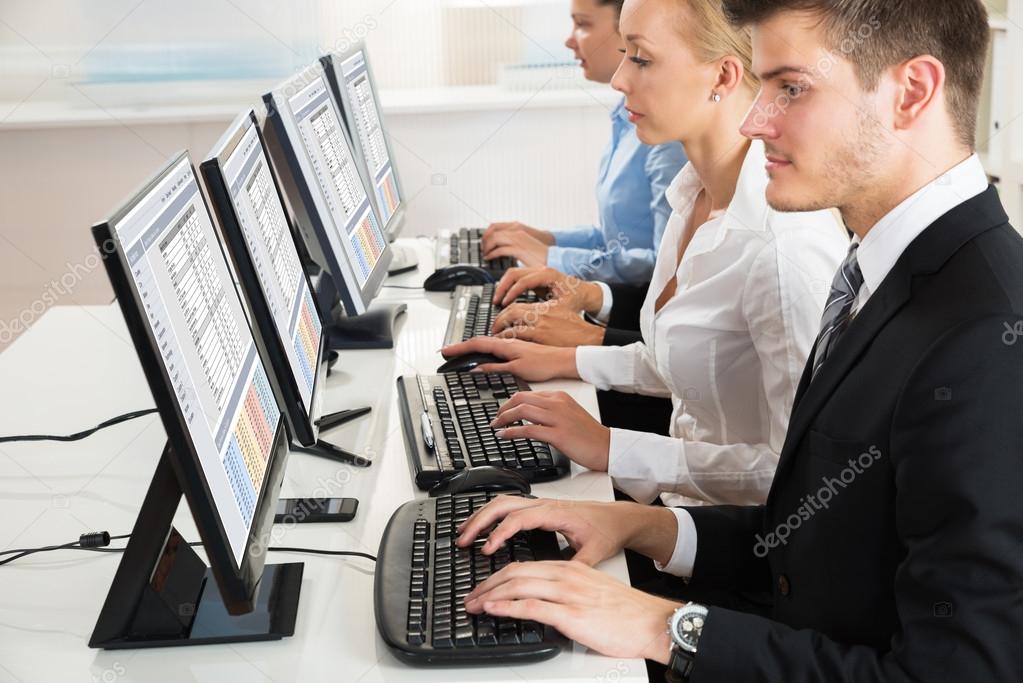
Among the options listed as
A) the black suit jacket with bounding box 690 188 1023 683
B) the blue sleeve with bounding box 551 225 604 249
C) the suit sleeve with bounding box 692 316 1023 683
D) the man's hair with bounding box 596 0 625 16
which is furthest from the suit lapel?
the blue sleeve with bounding box 551 225 604 249

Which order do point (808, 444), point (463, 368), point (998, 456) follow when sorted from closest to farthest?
point (998, 456) → point (808, 444) → point (463, 368)

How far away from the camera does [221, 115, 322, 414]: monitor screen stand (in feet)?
4.14

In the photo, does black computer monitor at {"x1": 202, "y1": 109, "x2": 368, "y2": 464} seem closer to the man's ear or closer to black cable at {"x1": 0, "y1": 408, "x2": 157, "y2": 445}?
black cable at {"x1": 0, "y1": 408, "x2": 157, "y2": 445}

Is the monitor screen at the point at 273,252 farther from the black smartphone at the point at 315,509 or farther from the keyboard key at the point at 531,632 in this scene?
the keyboard key at the point at 531,632

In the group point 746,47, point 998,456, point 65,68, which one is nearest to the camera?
point 998,456

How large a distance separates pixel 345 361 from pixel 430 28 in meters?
2.44

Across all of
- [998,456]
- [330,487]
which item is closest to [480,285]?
[330,487]

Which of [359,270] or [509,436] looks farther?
[359,270]

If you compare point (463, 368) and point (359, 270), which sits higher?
point (359, 270)

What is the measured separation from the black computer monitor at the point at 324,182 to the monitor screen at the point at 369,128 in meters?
0.19

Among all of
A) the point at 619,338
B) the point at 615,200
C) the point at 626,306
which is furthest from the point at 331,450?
the point at 615,200

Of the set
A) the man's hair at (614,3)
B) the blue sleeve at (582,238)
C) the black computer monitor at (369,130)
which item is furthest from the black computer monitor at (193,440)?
the blue sleeve at (582,238)

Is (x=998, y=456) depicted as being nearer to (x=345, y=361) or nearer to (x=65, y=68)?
(x=345, y=361)

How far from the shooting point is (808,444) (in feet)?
3.61
